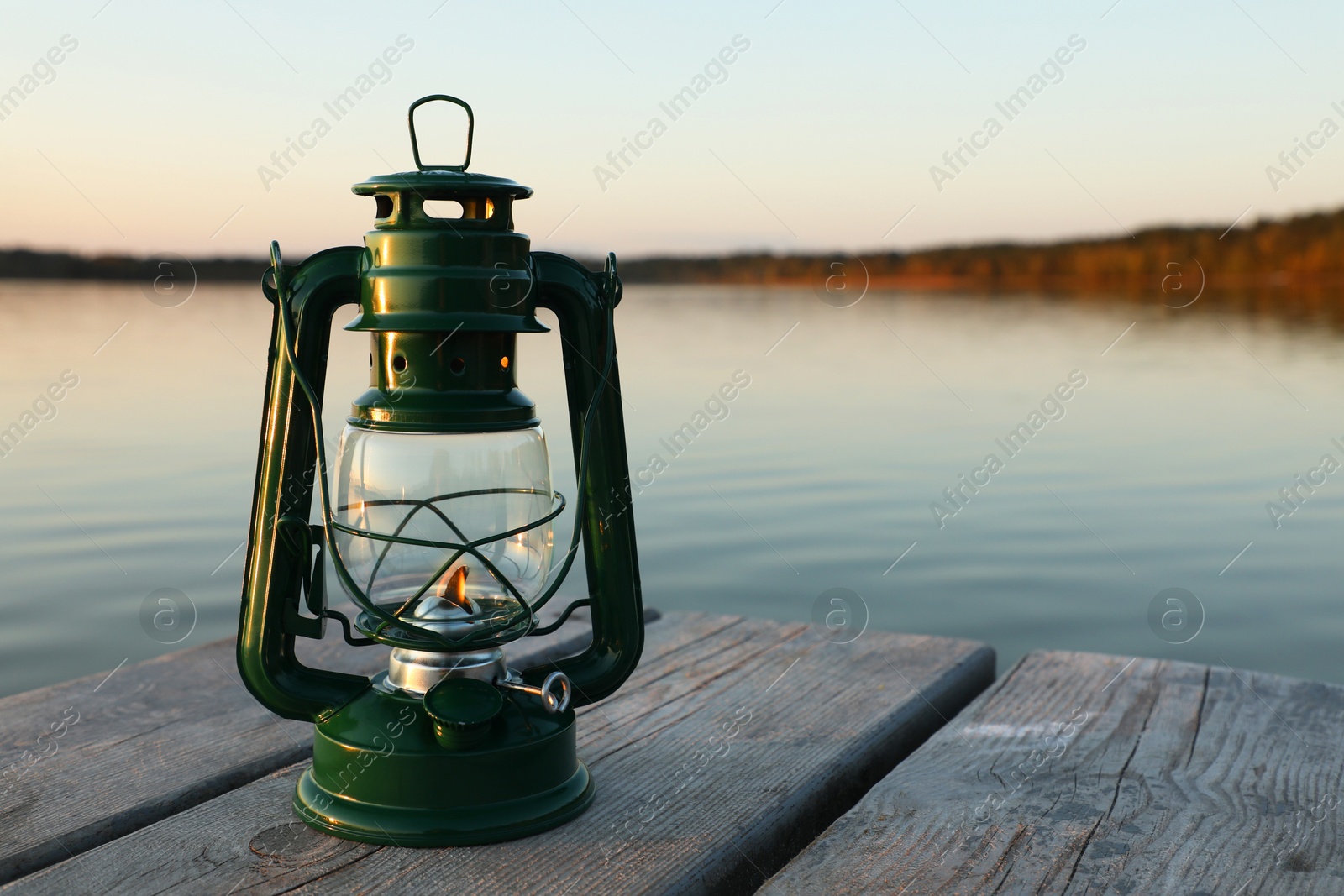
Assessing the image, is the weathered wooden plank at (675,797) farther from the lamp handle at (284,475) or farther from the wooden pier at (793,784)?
the lamp handle at (284,475)

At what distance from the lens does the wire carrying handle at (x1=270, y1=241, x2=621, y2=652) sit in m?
1.72

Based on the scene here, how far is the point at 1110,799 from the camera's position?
6.40 ft

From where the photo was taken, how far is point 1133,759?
214cm

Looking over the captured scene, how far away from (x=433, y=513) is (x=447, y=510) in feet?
0.09

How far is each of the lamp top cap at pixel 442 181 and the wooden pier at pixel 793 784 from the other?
98 centimetres

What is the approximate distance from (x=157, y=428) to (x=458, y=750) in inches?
479

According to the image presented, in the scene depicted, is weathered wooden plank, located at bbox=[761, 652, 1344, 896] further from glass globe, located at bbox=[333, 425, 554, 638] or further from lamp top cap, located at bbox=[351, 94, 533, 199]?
lamp top cap, located at bbox=[351, 94, 533, 199]

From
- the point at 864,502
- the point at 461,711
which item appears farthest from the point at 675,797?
the point at 864,502

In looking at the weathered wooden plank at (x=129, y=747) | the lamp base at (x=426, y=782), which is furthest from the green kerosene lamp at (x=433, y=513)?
the weathered wooden plank at (x=129, y=747)

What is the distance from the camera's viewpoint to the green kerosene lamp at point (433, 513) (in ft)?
5.76

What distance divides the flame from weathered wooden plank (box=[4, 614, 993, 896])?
375 mm

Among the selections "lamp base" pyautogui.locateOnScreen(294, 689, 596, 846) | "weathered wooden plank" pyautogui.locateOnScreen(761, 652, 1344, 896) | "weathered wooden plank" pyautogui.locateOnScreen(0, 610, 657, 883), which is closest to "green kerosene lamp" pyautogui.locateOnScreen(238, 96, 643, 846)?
"lamp base" pyautogui.locateOnScreen(294, 689, 596, 846)

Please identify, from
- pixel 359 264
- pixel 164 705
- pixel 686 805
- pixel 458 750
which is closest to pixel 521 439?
pixel 359 264

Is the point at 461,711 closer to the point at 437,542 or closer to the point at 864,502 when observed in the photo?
the point at 437,542
